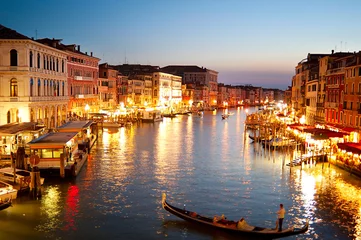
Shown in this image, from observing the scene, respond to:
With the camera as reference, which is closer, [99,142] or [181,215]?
[181,215]

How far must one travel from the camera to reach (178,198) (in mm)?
16766

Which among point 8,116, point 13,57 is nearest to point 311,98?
point 13,57

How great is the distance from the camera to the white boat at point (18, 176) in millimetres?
16453

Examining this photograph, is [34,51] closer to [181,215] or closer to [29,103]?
[29,103]

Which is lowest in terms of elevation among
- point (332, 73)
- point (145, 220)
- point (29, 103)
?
point (145, 220)

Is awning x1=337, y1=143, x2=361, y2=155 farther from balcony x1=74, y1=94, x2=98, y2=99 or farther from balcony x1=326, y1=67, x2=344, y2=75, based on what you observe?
balcony x1=74, y1=94, x2=98, y2=99

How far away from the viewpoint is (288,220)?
14305 mm

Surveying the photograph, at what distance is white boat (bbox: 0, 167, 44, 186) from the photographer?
54.0ft

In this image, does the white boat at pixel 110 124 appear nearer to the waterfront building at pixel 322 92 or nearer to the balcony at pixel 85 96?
the balcony at pixel 85 96

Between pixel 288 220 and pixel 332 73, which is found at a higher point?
pixel 332 73

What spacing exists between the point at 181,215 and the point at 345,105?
729 inches

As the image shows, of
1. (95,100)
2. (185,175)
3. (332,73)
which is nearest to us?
(185,175)

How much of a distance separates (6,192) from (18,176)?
7.22ft

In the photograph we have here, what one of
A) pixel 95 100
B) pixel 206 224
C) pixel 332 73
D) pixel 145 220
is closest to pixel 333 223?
pixel 206 224
